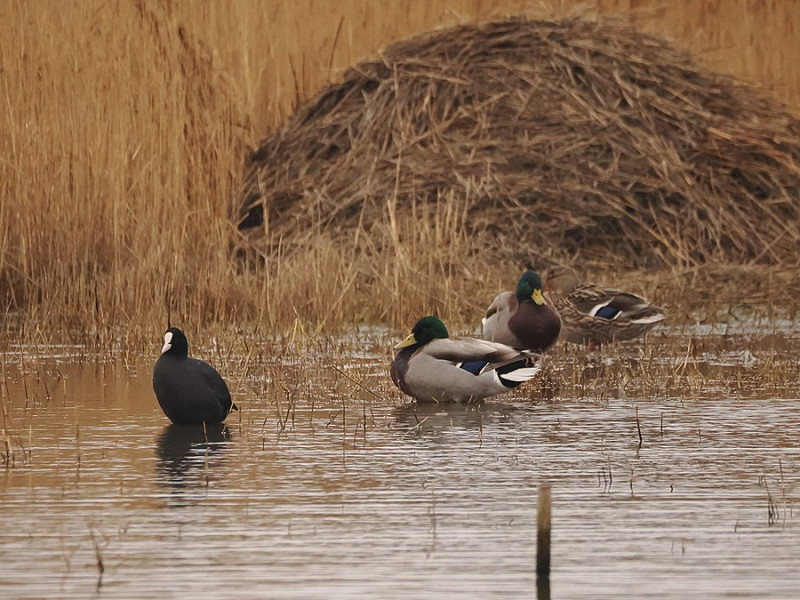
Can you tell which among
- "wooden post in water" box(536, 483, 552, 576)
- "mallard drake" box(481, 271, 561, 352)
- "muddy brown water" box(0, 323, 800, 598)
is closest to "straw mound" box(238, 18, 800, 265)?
"mallard drake" box(481, 271, 561, 352)

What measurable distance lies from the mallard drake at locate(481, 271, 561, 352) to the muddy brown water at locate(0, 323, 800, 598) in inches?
28.4

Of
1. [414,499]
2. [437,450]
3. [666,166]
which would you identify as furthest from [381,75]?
[414,499]

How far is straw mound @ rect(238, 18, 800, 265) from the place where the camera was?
1347cm

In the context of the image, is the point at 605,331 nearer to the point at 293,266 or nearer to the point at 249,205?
the point at 293,266

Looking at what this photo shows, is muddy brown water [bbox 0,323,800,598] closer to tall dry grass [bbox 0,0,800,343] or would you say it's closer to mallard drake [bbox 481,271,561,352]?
mallard drake [bbox 481,271,561,352]

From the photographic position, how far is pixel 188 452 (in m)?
6.43

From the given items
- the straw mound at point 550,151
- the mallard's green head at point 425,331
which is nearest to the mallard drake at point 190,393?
the mallard's green head at point 425,331

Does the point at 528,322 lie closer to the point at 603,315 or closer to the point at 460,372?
the point at 603,315

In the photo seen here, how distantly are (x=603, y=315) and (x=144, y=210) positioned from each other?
3.52m

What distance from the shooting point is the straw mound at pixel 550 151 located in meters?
13.5

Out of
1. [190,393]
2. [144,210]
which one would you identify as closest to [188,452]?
[190,393]

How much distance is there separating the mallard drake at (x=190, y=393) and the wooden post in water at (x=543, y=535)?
9.86 feet

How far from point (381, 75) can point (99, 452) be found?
885cm

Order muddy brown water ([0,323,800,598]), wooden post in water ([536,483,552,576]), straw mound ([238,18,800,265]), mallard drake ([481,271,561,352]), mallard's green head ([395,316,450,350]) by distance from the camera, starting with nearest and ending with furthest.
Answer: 1. wooden post in water ([536,483,552,576])
2. muddy brown water ([0,323,800,598])
3. mallard's green head ([395,316,450,350])
4. mallard drake ([481,271,561,352])
5. straw mound ([238,18,800,265])
